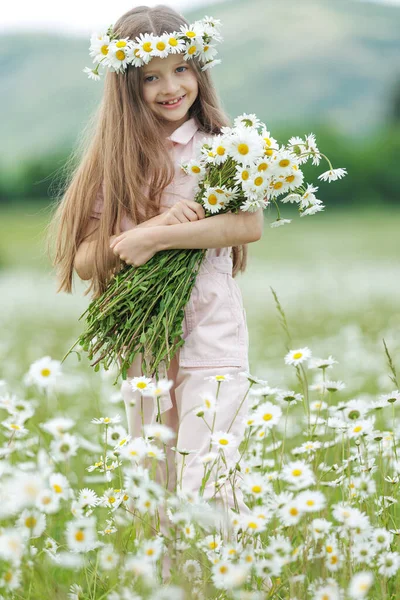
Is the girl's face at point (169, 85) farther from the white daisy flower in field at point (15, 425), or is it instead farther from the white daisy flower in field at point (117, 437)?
the white daisy flower in field at point (15, 425)

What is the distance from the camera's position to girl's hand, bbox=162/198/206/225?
287 centimetres

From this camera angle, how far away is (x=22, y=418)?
2.21 m

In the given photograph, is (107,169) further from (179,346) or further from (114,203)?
(179,346)

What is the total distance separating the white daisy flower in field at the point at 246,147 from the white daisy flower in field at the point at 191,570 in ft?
3.90

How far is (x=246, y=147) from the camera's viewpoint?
262cm

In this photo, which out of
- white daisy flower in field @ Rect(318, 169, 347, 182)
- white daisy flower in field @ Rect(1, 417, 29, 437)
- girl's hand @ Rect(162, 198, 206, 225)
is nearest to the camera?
white daisy flower in field @ Rect(1, 417, 29, 437)

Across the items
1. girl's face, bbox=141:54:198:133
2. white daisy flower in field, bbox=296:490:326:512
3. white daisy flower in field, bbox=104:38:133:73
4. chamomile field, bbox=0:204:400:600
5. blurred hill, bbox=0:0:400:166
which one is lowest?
blurred hill, bbox=0:0:400:166

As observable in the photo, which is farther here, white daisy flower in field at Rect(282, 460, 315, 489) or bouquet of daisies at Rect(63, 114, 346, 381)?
bouquet of daisies at Rect(63, 114, 346, 381)

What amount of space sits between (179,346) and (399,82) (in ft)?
148

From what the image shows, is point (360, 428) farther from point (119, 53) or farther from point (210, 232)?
point (119, 53)

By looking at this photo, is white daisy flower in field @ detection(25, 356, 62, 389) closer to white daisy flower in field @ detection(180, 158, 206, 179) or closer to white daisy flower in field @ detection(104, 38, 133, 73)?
white daisy flower in field @ detection(180, 158, 206, 179)

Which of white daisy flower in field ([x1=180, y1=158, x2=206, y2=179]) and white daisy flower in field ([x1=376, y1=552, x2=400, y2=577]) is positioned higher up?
white daisy flower in field ([x1=180, y1=158, x2=206, y2=179])

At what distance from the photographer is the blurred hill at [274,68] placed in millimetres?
73438

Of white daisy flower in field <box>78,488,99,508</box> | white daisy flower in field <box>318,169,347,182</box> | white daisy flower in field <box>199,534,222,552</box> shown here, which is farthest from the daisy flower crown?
white daisy flower in field <box>199,534,222,552</box>
